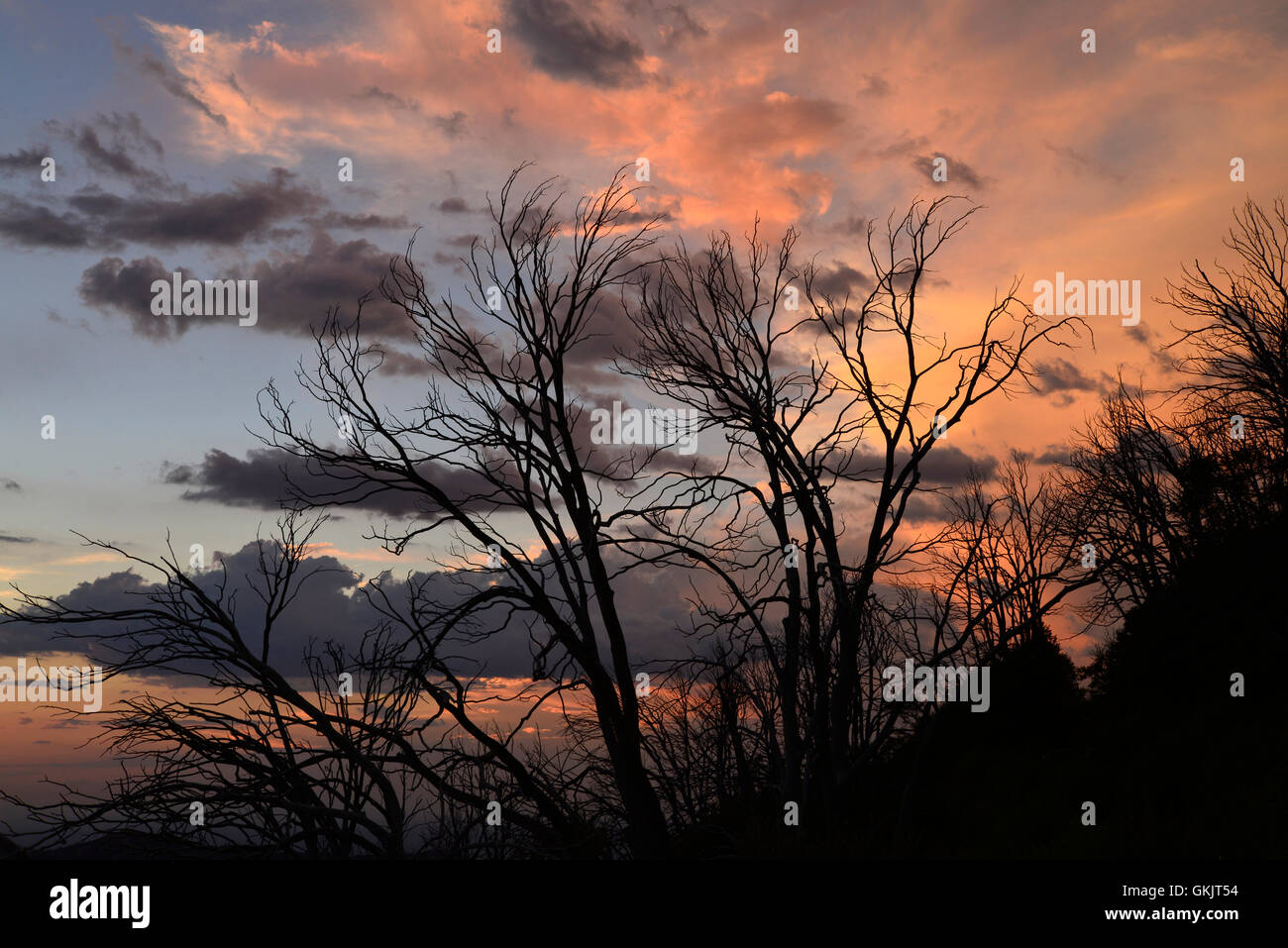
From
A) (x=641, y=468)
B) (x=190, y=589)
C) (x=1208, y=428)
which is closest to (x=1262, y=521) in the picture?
(x=1208, y=428)

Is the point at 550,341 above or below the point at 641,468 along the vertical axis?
above

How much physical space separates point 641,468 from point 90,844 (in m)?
7.83

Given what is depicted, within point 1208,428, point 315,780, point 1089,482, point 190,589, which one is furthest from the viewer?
point 1089,482

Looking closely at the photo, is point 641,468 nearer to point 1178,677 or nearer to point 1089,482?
point 1178,677

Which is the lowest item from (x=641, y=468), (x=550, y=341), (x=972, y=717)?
(x=972, y=717)

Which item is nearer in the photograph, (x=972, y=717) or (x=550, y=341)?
(x=550, y=341)

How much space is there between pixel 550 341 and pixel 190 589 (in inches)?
227
